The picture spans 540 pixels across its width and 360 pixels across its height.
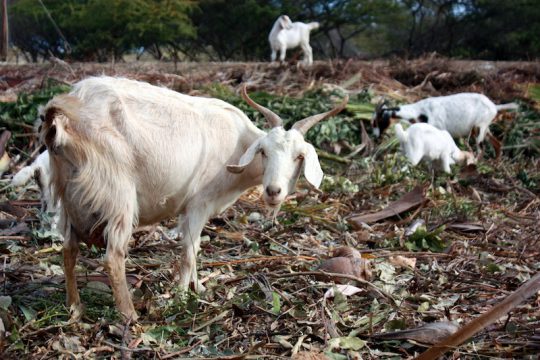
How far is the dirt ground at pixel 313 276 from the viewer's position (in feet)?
12.1

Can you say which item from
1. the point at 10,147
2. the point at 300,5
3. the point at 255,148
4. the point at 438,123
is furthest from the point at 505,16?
the point at 255,148

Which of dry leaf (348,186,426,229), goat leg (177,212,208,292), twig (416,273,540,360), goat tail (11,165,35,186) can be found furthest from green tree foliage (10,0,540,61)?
twig (416,273,540,360)

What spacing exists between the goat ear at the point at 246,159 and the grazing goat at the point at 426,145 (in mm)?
4650

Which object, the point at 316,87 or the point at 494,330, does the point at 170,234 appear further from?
the point at 316,87

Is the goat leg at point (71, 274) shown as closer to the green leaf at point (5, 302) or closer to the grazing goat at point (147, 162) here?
the grazing goat at point (147, 162)

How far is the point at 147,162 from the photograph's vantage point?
400 centimetres

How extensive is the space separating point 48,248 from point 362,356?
8.80ft

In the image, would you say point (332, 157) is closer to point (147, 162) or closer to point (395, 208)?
point (395, 208)

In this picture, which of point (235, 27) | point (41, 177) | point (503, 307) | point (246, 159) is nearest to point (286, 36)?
point (235, 27)

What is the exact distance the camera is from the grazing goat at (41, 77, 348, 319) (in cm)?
381

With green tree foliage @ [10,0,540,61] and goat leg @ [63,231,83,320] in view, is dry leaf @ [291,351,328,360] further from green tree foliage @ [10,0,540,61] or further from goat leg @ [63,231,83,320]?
green tree foliage @ [10,0,540,61]

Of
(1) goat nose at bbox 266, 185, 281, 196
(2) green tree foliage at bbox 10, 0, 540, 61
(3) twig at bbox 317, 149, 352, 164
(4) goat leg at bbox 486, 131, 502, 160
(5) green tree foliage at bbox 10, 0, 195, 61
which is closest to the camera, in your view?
(1) goat nose at bbox 266, 185, 281, 196

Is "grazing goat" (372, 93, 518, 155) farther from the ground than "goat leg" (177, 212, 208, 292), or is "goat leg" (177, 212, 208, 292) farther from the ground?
"goat leg" (177, 212, 208, 292)

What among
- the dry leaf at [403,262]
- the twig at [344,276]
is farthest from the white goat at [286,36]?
the twig at [344,276]
